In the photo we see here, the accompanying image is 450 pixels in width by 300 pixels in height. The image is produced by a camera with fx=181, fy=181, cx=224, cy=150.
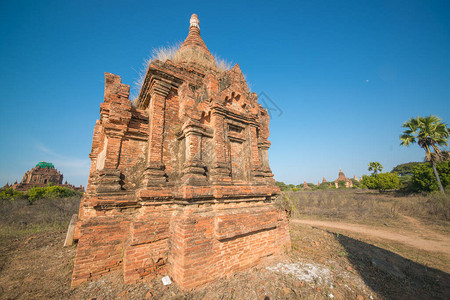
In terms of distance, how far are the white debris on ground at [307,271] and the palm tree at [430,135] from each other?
20655 mm

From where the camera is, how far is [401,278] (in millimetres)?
4461

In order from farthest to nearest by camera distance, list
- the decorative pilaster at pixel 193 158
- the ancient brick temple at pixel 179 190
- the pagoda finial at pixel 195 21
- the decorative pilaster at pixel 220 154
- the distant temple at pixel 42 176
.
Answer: the distant temple at pixel 42 176 → the pagoda finial at pixel 195 21 → the decorative pilaster at pixel 220 154 → the decorative pilaster at pixel 193 158 → the ancient brick temple at pixel 179 190

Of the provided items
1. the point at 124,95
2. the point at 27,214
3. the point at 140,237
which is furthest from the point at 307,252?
the point at 27,214

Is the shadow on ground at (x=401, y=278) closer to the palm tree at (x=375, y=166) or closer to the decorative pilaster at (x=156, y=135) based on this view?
the decorative pilaster at (x=156, y=135)

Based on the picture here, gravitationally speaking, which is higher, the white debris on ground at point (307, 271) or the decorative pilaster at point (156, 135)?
the decorative pilaster at point (156, 135)

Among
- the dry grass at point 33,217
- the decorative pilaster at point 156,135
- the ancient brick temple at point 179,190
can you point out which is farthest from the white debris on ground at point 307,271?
the dry grass at point 33,217

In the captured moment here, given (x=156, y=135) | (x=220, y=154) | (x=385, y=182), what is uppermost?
(x=156, y=135)

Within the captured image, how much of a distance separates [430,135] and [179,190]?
25.5 metres

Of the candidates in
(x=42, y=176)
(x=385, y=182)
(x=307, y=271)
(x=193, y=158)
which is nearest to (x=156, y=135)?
(x=193, y=158)

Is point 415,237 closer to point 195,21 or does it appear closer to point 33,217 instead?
point 195,21

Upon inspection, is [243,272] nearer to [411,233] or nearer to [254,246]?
[254,246]

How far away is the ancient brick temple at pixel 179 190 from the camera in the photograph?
3824 millimetres

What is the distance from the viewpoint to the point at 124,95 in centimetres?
512

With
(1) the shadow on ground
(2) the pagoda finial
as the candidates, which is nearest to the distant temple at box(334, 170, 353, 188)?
(1) the shadow on ground
